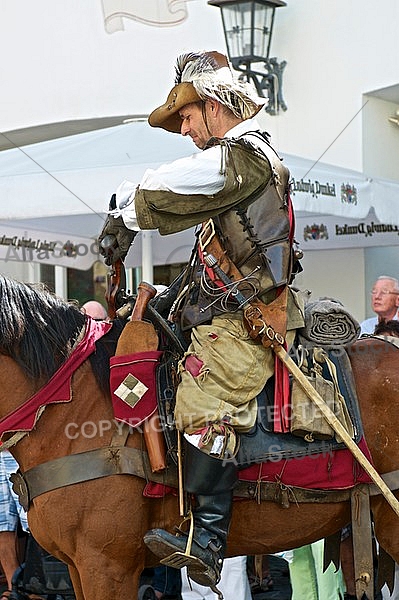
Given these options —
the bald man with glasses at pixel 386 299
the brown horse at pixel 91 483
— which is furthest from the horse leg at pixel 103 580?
the bald man with glasses at pixel 386 299

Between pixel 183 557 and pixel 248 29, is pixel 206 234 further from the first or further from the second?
pixel 248 29

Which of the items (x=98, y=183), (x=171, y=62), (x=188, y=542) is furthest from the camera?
(x=171, y=62)

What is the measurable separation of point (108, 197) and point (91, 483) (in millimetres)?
2832

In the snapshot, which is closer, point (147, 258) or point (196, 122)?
point (196, 122)

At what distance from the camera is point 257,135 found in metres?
3.76

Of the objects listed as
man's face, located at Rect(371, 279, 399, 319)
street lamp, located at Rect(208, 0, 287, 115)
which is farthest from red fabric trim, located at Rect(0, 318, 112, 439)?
street lamp, located at Rect(208, 0, 287, 115)

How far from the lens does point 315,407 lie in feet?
12.6

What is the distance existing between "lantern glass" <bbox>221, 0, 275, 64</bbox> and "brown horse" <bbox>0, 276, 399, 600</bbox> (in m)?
5.53

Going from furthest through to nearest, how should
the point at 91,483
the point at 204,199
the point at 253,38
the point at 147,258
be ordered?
the point at 253,38 < the point at 147,258 < the point at 91,483 < the point at 204,199

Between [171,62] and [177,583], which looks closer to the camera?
[177,583]

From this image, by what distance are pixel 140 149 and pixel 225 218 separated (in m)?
3.06

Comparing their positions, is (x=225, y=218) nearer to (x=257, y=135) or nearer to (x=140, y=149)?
(x=257, y=135)

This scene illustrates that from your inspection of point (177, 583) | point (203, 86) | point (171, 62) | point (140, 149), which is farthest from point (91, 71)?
point (203, 86)

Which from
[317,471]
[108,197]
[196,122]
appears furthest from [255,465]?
[108,197]
